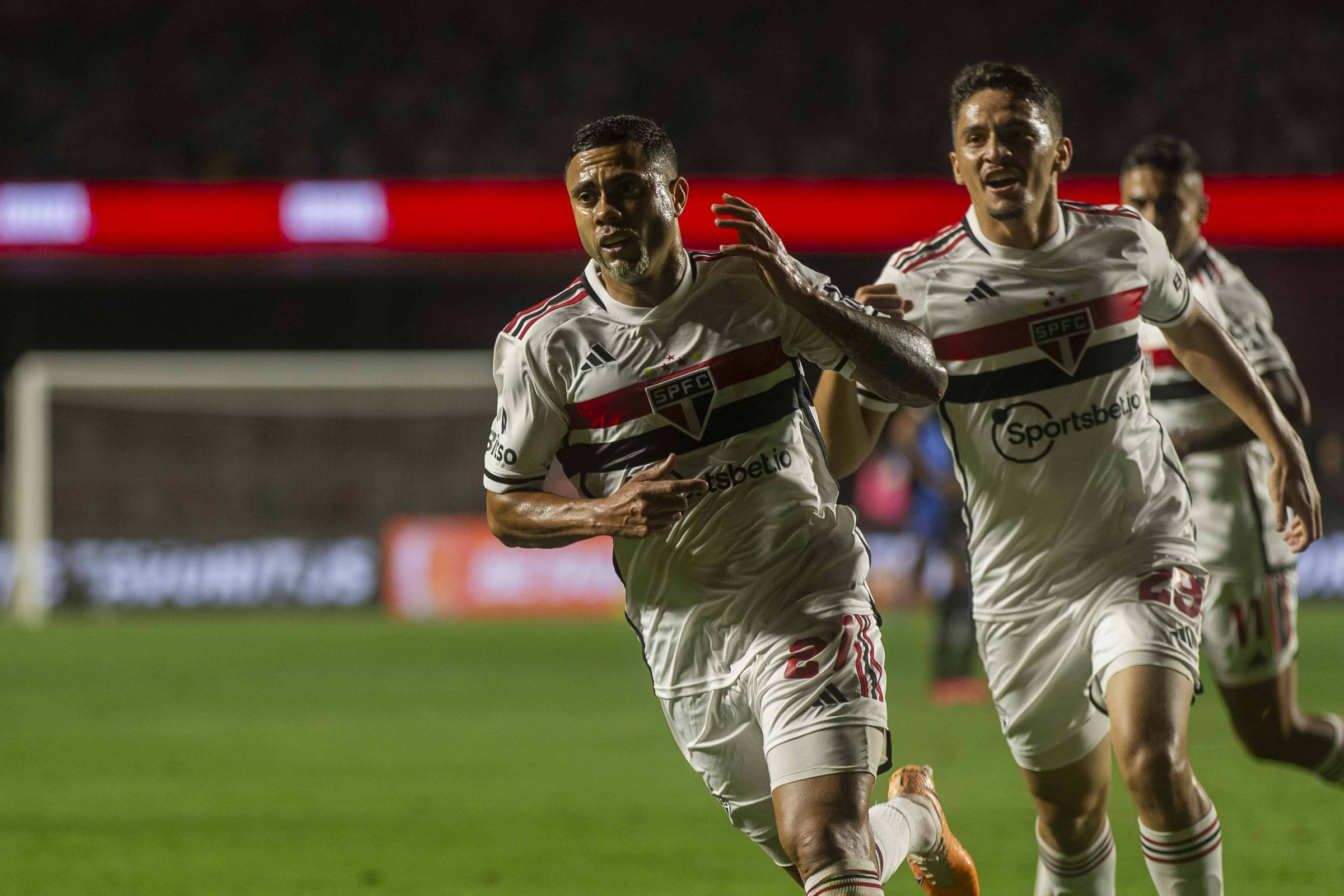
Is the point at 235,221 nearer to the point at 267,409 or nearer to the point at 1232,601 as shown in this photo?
the point at 267,409

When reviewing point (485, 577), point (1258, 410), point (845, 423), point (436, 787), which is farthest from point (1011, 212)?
point (485, 577)

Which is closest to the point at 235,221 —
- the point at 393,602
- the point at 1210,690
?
the point at 393,602

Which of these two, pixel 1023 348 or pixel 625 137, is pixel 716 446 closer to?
pixel 625 137

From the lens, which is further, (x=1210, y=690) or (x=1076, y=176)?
(x=1076, y=176)

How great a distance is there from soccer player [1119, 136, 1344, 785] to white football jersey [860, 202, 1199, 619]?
1052 millimetres

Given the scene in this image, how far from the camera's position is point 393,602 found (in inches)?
730

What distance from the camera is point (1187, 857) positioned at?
12.3ft

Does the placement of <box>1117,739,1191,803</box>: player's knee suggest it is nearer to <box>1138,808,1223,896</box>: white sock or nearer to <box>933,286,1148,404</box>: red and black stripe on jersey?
<box>1138,808,1223,896</box>: white sock

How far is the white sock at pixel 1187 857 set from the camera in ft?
12.3

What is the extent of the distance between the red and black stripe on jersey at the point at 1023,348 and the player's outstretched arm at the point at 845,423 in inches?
7.3

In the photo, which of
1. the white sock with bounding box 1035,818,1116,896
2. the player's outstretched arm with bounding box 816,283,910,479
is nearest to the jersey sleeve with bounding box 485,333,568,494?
the player's outstretched arm with bounding box 816,283,910,479

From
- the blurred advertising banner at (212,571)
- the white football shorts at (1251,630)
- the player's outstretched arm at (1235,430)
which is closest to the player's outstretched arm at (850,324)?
the player's outstretched arm at (1235,430)

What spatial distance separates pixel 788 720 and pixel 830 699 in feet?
0.32

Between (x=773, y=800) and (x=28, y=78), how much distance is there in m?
23.4
